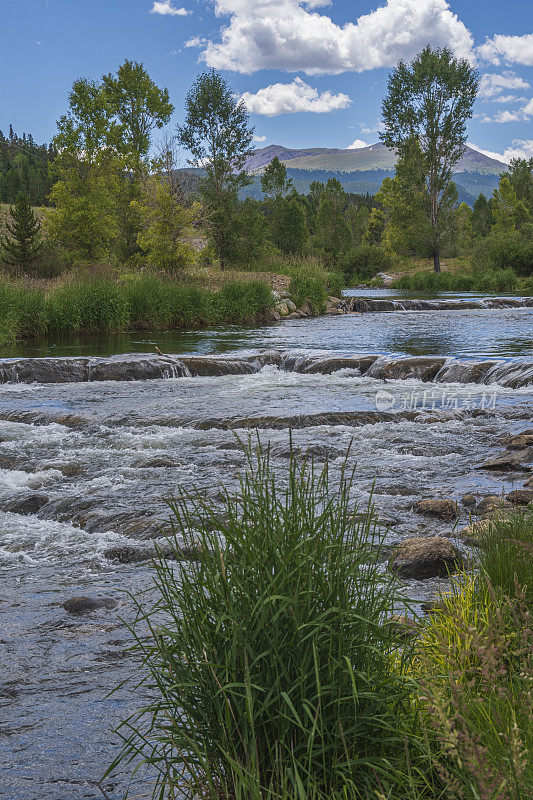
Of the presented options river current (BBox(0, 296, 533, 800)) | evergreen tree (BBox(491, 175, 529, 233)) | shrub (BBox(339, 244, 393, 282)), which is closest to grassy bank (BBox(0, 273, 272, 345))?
river current (BBox(0, 296, 533, 800))

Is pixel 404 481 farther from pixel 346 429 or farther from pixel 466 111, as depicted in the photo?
pixel 466 111

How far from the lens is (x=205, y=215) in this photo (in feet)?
131

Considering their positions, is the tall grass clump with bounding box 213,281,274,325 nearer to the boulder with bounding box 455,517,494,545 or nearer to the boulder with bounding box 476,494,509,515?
the boulder with bounding box 476,494,509,515

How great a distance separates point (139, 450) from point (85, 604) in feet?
15.2

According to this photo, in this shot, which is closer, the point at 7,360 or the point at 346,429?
the point at 346,429

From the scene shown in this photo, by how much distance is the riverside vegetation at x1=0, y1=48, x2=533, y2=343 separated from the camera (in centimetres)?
3347

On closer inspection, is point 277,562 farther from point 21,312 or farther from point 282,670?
point 21,312

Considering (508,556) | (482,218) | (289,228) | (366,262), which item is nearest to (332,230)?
(366,262)

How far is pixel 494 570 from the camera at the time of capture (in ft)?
11.7

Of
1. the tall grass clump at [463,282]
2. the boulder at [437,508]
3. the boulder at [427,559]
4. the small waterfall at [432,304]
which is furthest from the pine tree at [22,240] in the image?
the boulder at [427,559]

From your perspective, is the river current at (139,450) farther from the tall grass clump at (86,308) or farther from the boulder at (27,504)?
the tall grass clump at (86,308)

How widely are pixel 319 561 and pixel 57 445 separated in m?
7.98

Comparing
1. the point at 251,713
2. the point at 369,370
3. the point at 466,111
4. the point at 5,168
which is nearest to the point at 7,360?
the point at 369,370

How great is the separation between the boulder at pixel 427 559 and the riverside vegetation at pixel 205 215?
57.2ft
